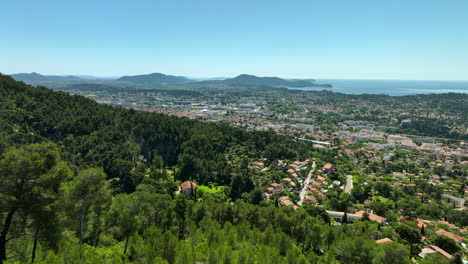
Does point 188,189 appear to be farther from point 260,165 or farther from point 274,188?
point 260,165

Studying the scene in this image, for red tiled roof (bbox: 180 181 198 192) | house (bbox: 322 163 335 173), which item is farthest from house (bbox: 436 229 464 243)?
red tiled roof (bbox: 180 181 198 192)

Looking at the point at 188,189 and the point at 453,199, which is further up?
the point at 188,189

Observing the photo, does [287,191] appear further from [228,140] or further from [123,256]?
[123,256]

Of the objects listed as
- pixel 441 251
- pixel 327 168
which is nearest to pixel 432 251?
pixel 441 251

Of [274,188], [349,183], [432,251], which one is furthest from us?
[349,183]

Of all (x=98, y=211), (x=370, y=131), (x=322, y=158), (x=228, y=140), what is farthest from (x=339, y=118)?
(x=98, y=211)

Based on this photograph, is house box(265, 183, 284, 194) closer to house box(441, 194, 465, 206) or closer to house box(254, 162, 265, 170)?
house box(254, 162, 265, 170)

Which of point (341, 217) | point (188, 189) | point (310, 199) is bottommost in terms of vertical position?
point (310, 199)

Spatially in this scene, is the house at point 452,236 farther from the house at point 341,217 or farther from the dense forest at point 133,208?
the house at point 341,217


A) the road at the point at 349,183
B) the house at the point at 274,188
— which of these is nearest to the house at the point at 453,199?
the road at the point at 349,183
